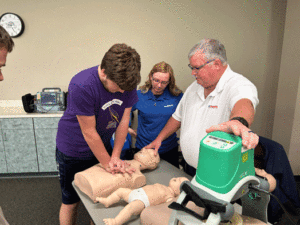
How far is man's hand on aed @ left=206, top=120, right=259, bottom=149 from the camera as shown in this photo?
0.71m

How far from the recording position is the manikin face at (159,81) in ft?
6.44

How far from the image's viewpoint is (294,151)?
287 centimetres

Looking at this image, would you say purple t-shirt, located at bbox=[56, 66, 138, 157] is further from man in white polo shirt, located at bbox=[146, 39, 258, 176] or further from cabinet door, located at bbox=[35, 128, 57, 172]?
cabinet door, located at bbox=[35, 128, 57, 172]

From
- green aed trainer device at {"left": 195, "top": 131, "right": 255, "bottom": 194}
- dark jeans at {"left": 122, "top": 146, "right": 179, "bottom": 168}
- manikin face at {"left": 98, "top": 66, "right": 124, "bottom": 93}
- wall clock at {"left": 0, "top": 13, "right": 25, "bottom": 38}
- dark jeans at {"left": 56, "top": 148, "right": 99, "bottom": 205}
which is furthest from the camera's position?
wall clock at {"left": 0, "top": 13, "right": 25, "bottom": 38}

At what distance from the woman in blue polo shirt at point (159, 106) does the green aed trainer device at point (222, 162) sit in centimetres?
130

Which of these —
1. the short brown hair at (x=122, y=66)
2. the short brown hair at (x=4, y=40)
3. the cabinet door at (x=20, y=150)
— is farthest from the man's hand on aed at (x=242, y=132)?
the cabinet door at (x=20, y=150)

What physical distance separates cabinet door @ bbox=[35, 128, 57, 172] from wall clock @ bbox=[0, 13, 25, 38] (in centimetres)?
148

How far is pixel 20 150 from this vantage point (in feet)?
9.34

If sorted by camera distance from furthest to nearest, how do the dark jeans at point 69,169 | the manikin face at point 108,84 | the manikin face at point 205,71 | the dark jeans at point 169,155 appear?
the dark jeans at point 169,155 < the dark jeans at point 69,169 < the manikin face at point 205,71 < the manikin face at point 108,84

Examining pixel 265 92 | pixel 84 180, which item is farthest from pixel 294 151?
pixel 84 180

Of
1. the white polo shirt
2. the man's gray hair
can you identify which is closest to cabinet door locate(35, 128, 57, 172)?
the white polo shirt

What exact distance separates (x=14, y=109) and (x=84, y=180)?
2.49m

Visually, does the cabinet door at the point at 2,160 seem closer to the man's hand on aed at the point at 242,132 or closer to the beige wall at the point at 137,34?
the beige wall at the point at 137,34

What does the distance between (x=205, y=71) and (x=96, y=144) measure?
2.68ft
